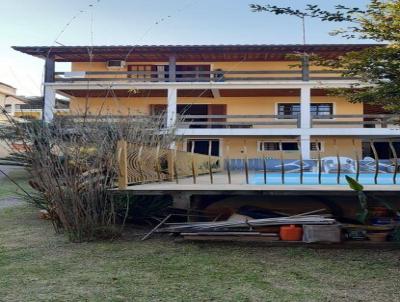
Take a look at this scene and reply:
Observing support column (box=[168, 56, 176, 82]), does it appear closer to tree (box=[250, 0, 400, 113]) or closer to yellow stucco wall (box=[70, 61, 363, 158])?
yellow stucco wall (box=[70, 61, 363, 158])

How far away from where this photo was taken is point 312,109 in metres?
26.1

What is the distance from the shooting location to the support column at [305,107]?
23.7 meters

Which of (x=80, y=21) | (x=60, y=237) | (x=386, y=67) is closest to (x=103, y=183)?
(x=60, y=237)

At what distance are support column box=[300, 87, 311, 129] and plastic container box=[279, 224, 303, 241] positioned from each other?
1840 cm

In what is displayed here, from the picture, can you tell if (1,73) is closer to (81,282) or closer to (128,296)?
(81,282)

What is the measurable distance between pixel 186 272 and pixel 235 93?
2155 cm

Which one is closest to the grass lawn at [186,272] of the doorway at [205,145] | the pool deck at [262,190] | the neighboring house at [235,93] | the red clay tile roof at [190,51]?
the pool deck at [262,190]

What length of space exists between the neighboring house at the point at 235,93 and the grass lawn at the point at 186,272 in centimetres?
1687

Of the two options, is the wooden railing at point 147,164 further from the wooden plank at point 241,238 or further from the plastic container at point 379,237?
the plastic container at point 379,237

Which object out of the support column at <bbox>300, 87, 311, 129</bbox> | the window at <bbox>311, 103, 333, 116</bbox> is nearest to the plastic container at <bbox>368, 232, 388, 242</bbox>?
the support column at <bbox>300, 87, 311, 129</bbox>

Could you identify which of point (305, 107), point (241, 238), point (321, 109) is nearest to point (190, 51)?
point (305, 107)

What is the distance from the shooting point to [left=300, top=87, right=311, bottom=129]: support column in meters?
23.7

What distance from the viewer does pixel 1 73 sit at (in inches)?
252

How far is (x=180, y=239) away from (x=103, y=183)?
1347mm
